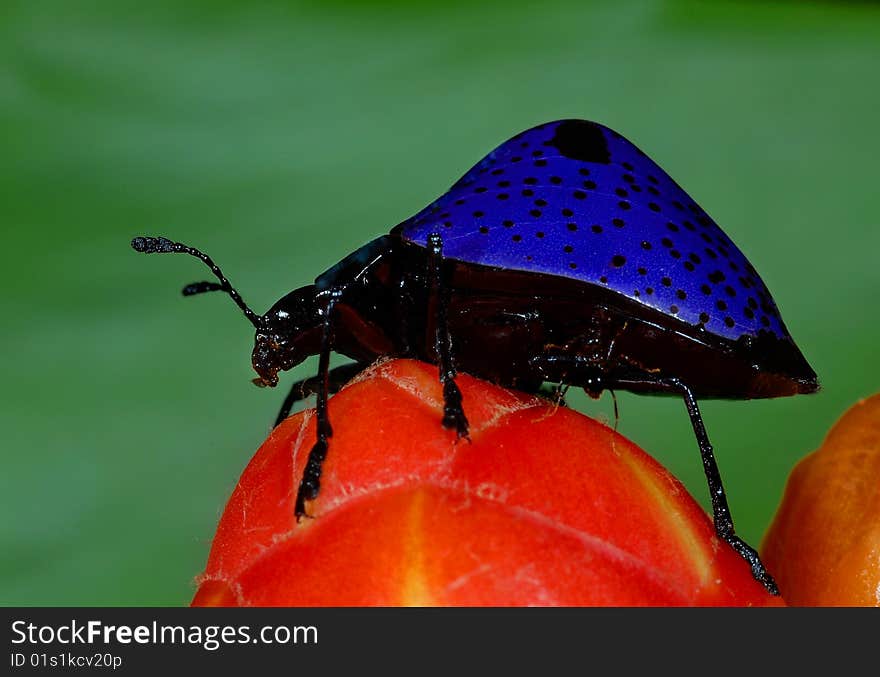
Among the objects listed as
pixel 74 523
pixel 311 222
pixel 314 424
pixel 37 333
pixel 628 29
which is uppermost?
pixel 628 29

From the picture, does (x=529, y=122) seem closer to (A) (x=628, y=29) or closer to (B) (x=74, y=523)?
(A) (x=628, y=29)

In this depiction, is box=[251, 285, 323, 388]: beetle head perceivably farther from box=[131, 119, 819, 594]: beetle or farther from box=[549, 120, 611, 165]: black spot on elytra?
box=[549, 120, 611, 165]: black spot on elytra

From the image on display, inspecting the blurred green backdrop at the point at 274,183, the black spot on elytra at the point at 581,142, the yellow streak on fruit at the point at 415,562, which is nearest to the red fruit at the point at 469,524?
the yellow streak on fruit at the point at 415,562

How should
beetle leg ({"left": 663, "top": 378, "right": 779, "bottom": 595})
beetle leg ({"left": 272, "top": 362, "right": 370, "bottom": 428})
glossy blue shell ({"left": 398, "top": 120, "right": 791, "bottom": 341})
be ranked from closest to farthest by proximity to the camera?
beetle leg ({"left": 663, "top": 378, "right": 779, "bottom": 595}) < glossy blue shell ({"left": 398, "top": 120, "right": 791, "bottom": 341}) < beetle leg ({"left": 272, "top": 362, "right": 370, "bottom": 428})

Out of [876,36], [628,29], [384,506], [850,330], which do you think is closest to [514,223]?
[384,506]

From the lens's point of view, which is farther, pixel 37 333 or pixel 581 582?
pixel 37 333

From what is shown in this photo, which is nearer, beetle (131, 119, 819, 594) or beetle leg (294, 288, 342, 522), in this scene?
beetle leg (294, 288, 342, 522)

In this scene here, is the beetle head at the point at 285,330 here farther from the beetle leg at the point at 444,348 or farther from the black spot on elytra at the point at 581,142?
the black spot on elytra at the point at 581,142

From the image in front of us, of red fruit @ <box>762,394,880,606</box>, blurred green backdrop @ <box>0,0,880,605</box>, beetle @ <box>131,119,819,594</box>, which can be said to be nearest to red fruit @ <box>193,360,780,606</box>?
red fruit @ <box>762,394,880,606</box>
